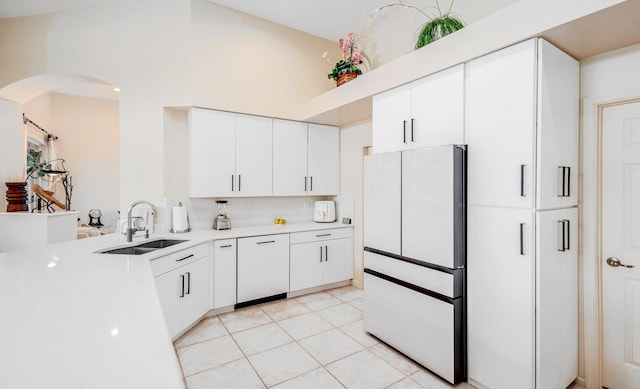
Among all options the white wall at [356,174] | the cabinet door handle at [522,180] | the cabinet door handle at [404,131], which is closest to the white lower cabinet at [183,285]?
the white wall at [356,174]

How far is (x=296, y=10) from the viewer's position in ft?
12.1

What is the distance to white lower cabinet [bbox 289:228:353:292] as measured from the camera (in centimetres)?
381

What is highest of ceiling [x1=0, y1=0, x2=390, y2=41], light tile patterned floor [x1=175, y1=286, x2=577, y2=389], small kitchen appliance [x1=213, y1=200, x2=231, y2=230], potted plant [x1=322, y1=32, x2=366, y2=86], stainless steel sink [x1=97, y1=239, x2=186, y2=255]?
ceiling [x1=0, y1=0, x2=390, y2=41]

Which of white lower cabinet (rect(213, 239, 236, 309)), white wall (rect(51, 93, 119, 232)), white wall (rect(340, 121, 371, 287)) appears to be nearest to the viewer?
white lower cabinet (rect(213, 239, 236, 309))

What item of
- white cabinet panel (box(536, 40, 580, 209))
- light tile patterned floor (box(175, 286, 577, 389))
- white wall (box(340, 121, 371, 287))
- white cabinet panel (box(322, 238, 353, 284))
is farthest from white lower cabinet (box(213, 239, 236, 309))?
white cabinet panel (box(536, 40, 580, 209))

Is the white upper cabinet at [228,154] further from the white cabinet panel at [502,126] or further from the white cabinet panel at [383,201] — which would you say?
the white cabinet panel at [502,126]

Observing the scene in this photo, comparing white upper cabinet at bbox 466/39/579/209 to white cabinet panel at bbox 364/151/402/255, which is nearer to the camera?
white upper cabinet at bbox 466/39/579/209

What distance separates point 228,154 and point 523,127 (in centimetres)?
292

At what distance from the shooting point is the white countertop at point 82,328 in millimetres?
710

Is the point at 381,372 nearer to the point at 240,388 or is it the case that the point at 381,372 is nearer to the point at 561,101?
the point at 240,388

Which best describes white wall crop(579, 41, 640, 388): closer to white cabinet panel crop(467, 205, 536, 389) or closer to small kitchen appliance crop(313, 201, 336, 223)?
white cabinet panel crop(467, 205, 536, 389)

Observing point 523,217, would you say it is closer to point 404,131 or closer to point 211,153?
point 404,131

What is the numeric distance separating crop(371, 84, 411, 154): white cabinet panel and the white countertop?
2126mm

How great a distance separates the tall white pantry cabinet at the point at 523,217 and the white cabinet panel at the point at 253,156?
2435 millimetres
